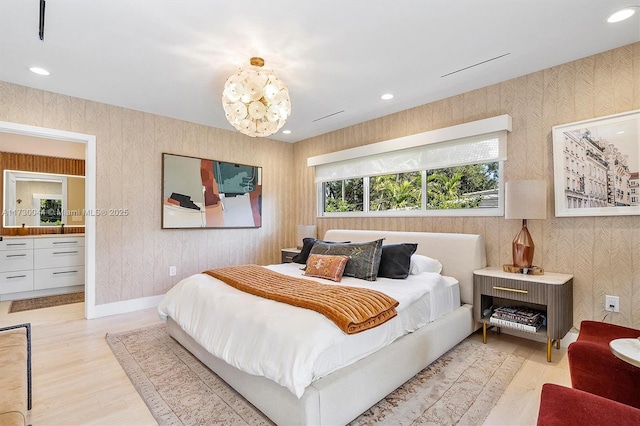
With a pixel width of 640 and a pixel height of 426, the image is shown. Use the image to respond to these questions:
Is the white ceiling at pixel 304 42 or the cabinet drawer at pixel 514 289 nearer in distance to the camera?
the white ceiling at pixel 304 42

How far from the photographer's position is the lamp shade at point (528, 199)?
8.59 feet

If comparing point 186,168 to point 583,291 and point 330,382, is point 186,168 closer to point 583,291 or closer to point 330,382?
point 330,382

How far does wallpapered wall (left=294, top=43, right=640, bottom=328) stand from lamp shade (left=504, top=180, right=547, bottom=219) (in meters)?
0.28

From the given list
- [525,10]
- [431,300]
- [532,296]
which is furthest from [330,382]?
[525,10]

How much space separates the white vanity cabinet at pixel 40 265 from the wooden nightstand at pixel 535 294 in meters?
5.59

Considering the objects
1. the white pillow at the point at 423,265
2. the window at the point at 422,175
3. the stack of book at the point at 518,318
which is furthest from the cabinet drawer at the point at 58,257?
the stack of book at the point at 518,318

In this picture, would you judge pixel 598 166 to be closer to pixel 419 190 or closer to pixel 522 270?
pixel 522 270

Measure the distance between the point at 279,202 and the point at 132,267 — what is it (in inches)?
93.2

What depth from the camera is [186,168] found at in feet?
14.0

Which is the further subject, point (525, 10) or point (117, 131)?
point (117, 131)

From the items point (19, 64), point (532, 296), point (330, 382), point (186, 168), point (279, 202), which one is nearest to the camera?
point (330, 382)

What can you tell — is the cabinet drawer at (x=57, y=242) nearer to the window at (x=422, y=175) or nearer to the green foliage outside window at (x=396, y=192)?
the window at (x=422, y=175)

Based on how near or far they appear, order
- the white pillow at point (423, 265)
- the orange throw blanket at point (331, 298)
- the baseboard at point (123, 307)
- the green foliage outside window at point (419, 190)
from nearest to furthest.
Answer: the orange throw blanket at point (331, 298) → the white pillow at point (423, 265) → the green foliage outside window at point (419, 190) → the baseboard at point (123, 307)

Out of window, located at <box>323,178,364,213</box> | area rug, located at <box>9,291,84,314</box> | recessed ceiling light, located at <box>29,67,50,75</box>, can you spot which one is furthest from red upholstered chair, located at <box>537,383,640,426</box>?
area rug, located at <box>9,291,84,314</box>
